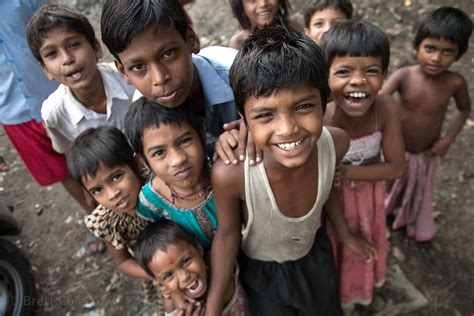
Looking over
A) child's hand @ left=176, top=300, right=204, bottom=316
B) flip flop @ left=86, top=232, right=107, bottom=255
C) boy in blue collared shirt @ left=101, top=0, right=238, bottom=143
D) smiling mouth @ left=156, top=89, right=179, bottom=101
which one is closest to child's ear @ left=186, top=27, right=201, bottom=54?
boy in blue collared shirt @ left=101, top=0, right=238, bottom=143

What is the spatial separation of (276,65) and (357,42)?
69 cm

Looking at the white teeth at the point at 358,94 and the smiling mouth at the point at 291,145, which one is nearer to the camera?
the smiling mouth at the point at 291,145

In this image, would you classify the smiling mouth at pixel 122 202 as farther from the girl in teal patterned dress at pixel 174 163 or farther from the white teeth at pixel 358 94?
the white teeth at pixel 358 94

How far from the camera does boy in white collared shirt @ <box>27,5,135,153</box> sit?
2.07 m

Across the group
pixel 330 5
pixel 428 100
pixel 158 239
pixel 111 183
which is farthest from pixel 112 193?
pixel 428 100

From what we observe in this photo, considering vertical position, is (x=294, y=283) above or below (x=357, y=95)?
below

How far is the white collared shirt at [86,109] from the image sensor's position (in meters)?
2.23

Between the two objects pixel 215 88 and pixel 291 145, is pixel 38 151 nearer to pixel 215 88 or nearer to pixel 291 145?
pixel 215 88

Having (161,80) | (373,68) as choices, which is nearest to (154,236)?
(161,80)

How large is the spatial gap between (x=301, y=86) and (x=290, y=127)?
0.46 ft

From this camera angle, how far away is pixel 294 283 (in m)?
1.92

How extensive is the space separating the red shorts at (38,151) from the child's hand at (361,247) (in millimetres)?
2020

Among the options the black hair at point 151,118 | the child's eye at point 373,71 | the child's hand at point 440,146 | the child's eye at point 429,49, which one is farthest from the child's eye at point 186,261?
the child's eye at point 429,49

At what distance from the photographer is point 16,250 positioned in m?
2.92
